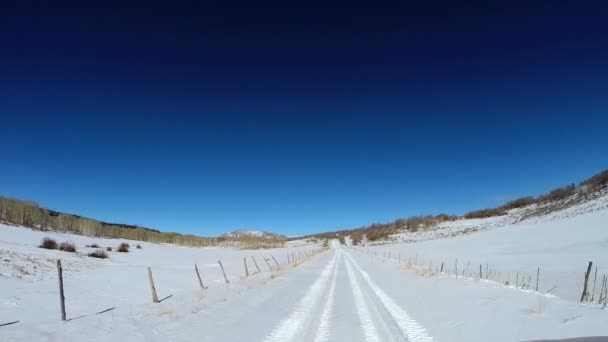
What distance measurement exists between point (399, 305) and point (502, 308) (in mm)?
3358

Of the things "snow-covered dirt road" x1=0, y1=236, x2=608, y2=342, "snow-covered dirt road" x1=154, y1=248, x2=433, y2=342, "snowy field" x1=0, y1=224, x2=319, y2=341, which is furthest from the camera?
"snowy field" x1=0, y1=224, x2=319, y2=341

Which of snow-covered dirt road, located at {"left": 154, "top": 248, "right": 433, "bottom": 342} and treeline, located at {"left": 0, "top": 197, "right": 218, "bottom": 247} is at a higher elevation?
treeline, located at {"left": 0, "top": 197, "right": 218, "bottom": 247}

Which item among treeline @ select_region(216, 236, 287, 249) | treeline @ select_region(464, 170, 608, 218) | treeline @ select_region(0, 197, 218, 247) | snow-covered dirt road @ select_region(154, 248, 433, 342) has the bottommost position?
treeline @ select_region(216, 236, 287, 249)

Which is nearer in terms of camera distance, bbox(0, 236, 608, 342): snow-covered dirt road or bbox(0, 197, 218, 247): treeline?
bbox(0, 236, 608, 342): snow-covered dirt road

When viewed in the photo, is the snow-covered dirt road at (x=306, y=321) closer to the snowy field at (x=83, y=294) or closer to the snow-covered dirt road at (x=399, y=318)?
the snow-covered dirt road at (x=399, y=318)

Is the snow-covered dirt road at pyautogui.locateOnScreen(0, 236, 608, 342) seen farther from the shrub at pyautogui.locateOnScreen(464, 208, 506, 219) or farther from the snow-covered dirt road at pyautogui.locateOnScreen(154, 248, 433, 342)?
the shrub at pyautogui.locateOnScreen(464, 208, 506, 219)

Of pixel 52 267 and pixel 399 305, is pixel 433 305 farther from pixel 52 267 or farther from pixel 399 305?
pixel 52 267

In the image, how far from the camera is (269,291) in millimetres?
18031

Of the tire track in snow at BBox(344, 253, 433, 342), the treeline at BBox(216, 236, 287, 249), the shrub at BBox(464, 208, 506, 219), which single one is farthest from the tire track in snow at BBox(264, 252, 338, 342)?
the shrub at BBox(464, 208, 506, 219)

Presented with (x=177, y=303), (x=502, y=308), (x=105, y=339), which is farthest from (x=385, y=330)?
(x=177, y=303)

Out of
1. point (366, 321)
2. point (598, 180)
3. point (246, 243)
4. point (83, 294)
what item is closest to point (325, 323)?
point (366, 321)

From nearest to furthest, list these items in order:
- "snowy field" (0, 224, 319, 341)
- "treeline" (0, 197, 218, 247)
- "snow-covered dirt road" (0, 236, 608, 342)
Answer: "snow-covered dirt road" (0, 236, 608, 342)
"snowy field" (0, 224, 319, 341)
"treeline" (0, 197, 218, 247)

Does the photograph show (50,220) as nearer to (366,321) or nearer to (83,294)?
(83,294)

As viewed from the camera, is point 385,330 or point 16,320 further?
point 16,320
